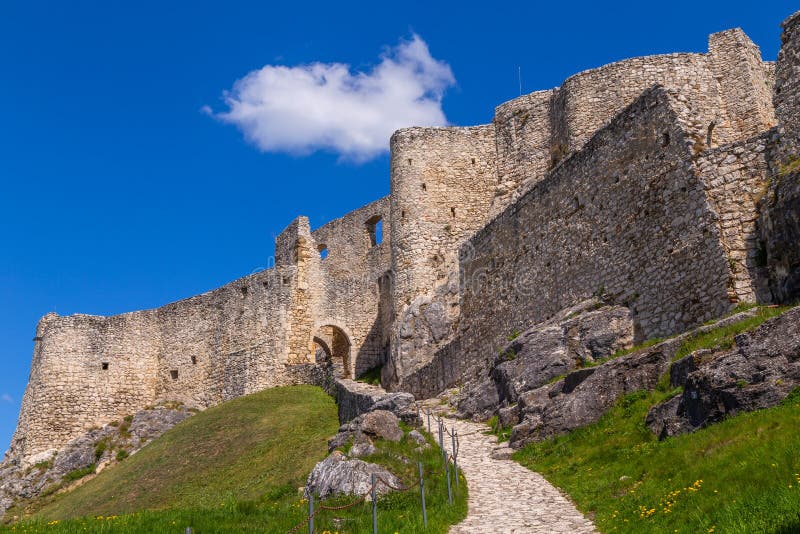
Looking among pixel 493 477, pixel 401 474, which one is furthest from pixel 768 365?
pixel 401 474

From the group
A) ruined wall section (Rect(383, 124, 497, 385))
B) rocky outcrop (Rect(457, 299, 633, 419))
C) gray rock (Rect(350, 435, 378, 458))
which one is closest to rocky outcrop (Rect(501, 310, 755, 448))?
rocky outcrop (Rect(457, 299, 633, 419))

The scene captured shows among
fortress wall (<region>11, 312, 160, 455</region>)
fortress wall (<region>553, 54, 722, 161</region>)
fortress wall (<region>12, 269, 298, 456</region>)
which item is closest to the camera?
fortress wall (<region>553, 54, 722, 161</region>)

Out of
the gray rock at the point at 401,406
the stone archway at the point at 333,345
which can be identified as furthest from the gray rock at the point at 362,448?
the stone archway at the point at 333,345

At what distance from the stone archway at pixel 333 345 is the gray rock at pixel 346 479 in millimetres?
20385

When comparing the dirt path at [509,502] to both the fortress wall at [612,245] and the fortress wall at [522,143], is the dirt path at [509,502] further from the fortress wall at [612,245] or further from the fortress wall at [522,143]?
the fortress wall at [522,143]

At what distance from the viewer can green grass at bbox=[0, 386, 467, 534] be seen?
12.2 m

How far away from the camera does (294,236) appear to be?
40.3 m

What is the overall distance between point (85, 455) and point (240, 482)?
52.4 ft

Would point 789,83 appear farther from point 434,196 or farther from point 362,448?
point 434,196

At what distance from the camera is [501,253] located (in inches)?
1072

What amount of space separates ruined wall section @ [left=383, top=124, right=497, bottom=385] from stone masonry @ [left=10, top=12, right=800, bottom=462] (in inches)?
3.4

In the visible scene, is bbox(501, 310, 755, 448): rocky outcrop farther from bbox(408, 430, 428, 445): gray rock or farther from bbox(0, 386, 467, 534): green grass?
bbox(0, 386, 467, 534): green grass

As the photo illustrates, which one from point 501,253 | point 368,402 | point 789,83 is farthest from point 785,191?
point 501,253

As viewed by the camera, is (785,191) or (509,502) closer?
(509,502)
